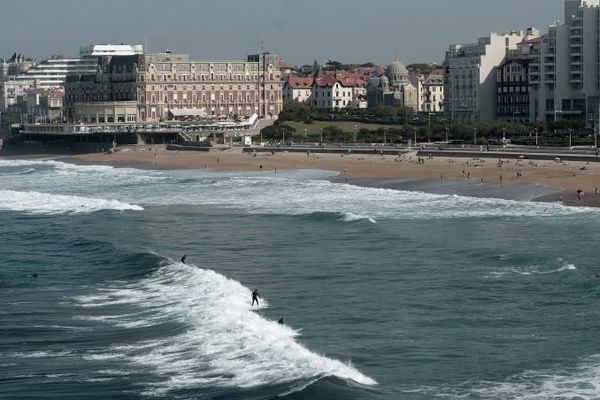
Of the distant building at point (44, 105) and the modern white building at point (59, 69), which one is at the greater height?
the modern white building at point (59, 69)

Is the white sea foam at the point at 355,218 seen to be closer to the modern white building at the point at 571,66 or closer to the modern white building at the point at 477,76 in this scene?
the modern white building at the point at 571,66

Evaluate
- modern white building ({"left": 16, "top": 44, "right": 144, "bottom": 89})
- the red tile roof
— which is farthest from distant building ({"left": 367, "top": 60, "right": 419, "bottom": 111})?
modern white building ({"left": 16, "top": 44, "right": 144, "bottom": 89})

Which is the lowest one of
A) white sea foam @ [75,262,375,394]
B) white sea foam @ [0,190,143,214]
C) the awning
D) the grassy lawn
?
white sea foam @ [75,262,375,394]

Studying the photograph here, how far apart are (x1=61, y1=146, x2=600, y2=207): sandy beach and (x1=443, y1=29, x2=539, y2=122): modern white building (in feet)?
91.5

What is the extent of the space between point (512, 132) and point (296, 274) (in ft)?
219

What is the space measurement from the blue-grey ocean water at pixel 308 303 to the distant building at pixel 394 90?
350 ft

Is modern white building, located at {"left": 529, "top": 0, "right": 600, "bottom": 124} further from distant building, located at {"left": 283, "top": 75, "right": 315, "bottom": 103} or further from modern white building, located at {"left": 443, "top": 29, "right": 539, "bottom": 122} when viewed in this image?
distant building, located at {"left": 283, "top": 75, "right": 315, "bottom": 103}

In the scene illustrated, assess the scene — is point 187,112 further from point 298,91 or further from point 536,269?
point 536,269

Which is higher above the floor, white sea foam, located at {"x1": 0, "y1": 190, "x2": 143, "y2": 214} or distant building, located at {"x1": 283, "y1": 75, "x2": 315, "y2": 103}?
distant building, located at {"x1": 283, "y1": 75, "x2": 315, "y2": 103}

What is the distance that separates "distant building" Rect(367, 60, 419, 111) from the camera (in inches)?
6481

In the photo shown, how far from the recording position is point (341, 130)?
122m

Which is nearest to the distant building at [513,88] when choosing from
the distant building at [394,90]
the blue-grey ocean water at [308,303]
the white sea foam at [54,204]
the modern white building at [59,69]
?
the distant building at [394,90]

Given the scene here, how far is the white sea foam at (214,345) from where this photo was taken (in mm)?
25875

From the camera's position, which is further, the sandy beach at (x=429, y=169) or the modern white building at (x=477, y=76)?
the modern white building at (x=477, y=76)
